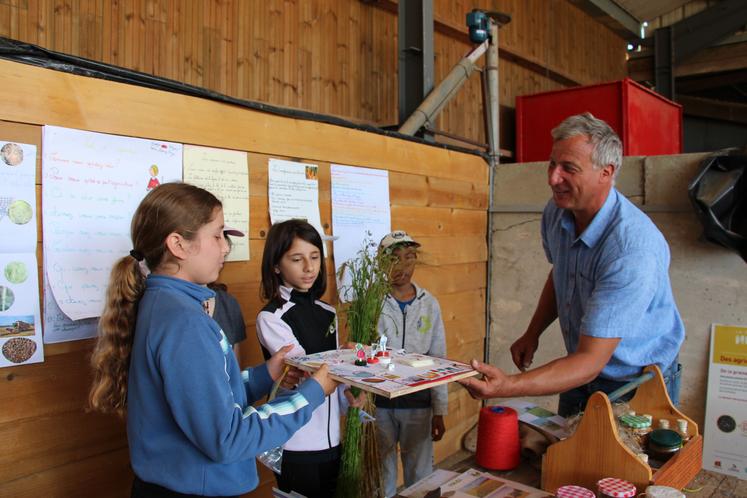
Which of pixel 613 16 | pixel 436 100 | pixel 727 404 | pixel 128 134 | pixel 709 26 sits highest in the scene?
pixel 613 16

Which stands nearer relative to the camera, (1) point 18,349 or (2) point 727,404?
(1) point 18,349

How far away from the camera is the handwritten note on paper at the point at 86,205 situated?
197 centimetres

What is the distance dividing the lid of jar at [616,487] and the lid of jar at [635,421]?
0.29 metres

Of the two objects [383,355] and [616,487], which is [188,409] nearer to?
[383,355]

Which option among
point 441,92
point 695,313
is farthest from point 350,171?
point 695,313

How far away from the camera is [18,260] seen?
1.89 m

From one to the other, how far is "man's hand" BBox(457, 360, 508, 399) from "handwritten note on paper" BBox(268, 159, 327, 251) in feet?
4.20


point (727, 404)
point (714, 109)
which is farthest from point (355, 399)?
point (714, 109)

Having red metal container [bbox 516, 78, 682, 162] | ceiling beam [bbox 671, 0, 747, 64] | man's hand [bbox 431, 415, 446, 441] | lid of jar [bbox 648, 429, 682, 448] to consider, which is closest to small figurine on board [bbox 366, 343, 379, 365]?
lid of jar [bbox 648, 429, 682, 448]

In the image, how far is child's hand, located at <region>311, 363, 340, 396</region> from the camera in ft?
5.38

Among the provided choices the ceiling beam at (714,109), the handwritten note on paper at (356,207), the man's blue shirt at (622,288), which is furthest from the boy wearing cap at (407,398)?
the ceiling beam at (714,109)

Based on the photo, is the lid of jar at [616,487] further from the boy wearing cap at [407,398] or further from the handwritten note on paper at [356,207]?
the handwritten note on paper at [356,207]

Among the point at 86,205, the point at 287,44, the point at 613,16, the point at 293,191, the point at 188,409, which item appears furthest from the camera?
the point at 613,16

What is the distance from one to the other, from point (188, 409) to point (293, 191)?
5.30 ft
